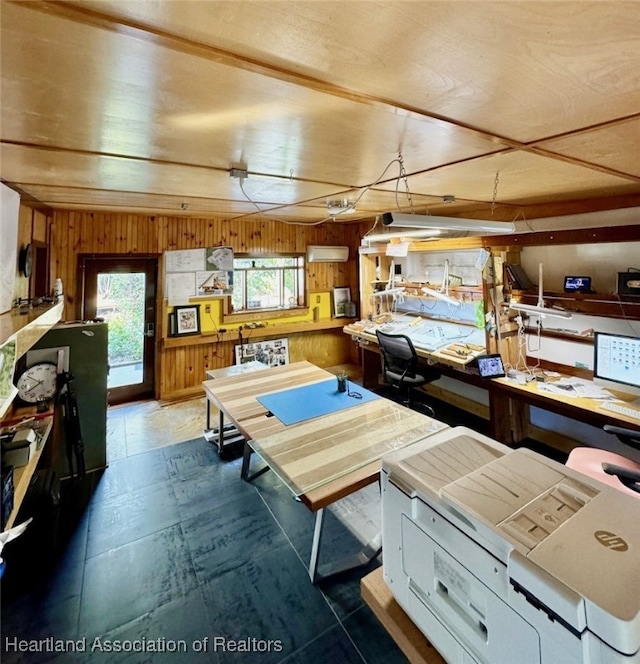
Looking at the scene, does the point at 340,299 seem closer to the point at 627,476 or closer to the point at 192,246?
the point at 192,246

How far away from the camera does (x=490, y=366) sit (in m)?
3.13

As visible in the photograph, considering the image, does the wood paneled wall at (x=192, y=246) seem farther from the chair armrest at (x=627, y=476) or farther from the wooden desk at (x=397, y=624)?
the chair armrest at (x=627, y=476)

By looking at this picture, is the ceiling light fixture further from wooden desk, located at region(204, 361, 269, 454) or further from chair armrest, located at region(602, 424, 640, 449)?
chair armrest, located at region(602, 424, 640, 449)

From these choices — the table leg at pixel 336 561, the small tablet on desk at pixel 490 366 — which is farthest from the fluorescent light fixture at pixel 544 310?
the table leg at pixel 336 561

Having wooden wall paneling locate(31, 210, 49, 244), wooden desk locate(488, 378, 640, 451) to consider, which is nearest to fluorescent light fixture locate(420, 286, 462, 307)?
wooden desk locate(488, 378, 640, 451)

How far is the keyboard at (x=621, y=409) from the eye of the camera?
228 cm

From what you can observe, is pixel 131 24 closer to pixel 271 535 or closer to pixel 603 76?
pixel 603 76

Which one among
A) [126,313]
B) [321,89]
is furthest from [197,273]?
[321,89]

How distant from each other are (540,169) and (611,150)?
1.23 feet

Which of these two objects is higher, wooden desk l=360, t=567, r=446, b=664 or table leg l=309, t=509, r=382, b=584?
wooden desk l=360, t=567, r=446, b=664

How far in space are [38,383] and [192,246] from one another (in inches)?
97.1

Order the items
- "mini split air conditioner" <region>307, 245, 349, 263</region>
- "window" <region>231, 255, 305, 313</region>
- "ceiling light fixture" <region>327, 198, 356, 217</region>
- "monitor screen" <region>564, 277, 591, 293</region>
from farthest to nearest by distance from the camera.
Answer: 1. "mini split air conditioner" <region>307, 245, 349, 263</region>
2. "window" <region>231, 255, 305, 313</region>
3. "ceiling light fixture" <region>327, 198, 356, 217</region>
4. "monitor screen" <region>564, 277, 591, 293</region>

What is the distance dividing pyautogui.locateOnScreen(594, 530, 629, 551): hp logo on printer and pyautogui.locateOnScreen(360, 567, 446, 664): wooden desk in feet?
1.68

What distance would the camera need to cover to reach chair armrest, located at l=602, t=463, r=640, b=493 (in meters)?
1.66
